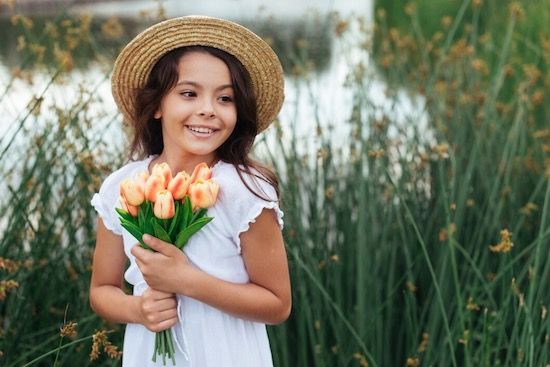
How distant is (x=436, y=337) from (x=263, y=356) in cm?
108

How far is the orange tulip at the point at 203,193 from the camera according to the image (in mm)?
1782

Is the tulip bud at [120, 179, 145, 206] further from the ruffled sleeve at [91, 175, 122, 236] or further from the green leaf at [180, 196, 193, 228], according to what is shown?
the ruffled sleeve at [91, 175, 122, 236]

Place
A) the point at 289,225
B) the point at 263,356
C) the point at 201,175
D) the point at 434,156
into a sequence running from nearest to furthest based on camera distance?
the point at 201,175
the point at 263,356
the point at 289,225
the point at 434,156

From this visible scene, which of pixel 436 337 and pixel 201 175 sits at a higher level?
pixel 201 175

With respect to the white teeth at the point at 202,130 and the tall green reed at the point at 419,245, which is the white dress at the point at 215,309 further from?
the tall green reed at the point at 419,245

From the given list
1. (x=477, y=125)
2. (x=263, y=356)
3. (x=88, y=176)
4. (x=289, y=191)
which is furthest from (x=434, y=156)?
(x=263, y=356)

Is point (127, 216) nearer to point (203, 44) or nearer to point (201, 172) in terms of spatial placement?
point (201, 172)

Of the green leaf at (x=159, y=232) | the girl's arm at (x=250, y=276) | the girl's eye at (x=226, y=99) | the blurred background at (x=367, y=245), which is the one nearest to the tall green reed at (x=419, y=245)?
the blurred background at (x=367, y=245)

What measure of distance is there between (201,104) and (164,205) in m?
0.25

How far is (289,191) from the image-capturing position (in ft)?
9.73

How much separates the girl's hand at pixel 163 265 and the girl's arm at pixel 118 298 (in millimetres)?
40

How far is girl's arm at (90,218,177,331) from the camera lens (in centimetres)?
187

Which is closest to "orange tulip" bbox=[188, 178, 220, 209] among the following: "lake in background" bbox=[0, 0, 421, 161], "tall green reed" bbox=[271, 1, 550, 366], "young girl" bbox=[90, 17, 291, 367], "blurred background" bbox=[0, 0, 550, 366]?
"young girl" bbox=[90, 17, 291, 367]

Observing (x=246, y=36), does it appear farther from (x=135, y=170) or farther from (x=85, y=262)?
(x=85, y=262)
